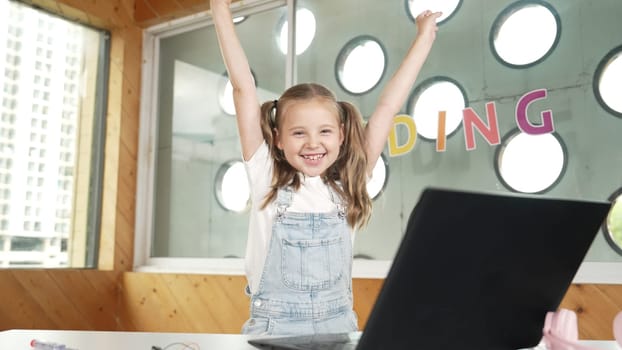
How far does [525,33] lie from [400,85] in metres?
1.22

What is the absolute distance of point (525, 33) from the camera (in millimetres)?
2312

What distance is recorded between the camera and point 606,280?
6.86ft

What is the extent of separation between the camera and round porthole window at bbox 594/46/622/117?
6.92 feet

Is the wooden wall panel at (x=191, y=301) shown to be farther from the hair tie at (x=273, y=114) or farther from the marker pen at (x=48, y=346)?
the marker pen at (x=48, y=346)

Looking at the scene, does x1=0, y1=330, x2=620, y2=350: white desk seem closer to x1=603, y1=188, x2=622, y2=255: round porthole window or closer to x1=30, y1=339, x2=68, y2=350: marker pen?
x1=30, y1=339, x2=68, y2=350: marker pen

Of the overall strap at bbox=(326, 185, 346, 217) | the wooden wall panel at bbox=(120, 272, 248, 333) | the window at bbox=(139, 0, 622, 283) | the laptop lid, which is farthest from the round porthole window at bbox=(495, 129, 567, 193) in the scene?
the laptop lid

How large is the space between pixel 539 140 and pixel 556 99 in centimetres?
16

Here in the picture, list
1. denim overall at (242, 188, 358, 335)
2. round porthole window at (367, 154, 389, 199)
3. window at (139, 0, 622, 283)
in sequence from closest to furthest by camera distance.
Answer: denim overall at (242, 188, 358, 335) → window at (139, 0, 622, 283) → round porthole window at (367, 154, 389, 199)

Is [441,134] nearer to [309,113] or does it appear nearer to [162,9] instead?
[309,113]

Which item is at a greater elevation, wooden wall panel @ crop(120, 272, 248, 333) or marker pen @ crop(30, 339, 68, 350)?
marker pen @ crop(30, 339, 68, 350)

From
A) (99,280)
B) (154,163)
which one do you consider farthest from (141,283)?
(154,163)

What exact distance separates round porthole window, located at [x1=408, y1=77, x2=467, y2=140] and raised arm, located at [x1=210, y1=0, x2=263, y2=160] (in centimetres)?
134

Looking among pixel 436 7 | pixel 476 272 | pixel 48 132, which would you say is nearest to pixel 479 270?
pixel 476 272

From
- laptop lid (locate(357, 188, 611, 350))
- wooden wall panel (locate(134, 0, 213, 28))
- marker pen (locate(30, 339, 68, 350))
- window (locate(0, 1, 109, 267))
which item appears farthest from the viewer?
wooden wall panel (locate(134, 0, 213, 28))
